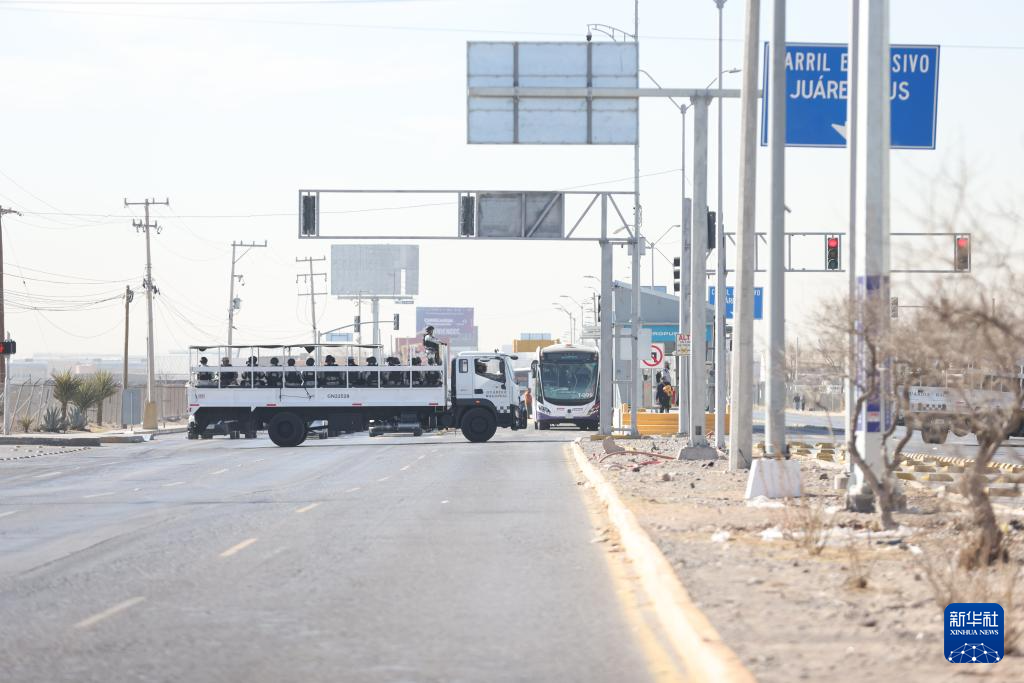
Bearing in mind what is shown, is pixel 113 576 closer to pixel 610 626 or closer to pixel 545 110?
pixel 610 626

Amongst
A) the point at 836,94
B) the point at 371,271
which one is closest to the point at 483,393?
the point at 836,94

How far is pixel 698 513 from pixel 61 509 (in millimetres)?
9143

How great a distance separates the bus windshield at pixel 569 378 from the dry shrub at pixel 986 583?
4604 cm

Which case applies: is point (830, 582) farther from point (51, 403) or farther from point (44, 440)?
point (51, 403)

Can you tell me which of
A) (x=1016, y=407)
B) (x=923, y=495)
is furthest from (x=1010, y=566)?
(x=923, y=495)

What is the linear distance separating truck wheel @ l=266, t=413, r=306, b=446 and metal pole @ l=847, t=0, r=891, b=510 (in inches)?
1179

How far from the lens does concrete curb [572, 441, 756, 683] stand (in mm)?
7742

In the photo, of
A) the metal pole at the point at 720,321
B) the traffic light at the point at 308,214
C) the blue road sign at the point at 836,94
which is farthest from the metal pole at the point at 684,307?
the blue road sign at the point at 836,94

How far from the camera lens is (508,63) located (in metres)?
30.7

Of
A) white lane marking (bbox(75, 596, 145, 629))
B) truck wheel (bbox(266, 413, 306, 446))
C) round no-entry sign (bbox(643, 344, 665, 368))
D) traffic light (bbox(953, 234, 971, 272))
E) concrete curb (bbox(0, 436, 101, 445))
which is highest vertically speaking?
traffic light (bbox(953, 234, 971, 272))

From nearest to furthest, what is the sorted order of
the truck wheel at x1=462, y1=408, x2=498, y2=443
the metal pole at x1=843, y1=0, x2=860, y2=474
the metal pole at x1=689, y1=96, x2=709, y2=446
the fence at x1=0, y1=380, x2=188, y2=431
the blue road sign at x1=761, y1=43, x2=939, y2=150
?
the metal pole at x1=843, y1=0, x2=860, y2=474 → the blue road sign at x1=761, y1=43, x2=939, y2=150 → the metal pole at x1=689, y1=96, x2=709, y2=446 → the truck wheel at x1=462, y1=408, x2=498, y2=443 → the fence at x1=0, y1=380, x2=188, y2=431

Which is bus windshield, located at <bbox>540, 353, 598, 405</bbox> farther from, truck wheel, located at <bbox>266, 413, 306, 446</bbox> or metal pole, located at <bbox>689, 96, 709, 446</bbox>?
metal pole, located at <bbox>689, 96, 709, 446</bbox>

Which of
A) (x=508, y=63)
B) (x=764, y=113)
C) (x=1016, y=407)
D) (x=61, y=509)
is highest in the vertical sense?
(x=508, y=63)

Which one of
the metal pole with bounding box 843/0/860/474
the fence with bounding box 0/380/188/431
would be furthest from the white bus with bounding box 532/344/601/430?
the metal pole with bounding box 843/0/860/474
